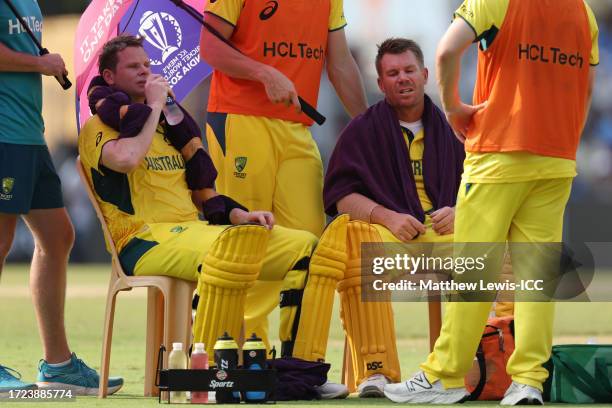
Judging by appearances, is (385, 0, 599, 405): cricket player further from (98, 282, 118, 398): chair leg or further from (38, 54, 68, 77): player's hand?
(38, 54, 68, 77): player's hand

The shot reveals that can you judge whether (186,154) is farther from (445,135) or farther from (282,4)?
(445,135)

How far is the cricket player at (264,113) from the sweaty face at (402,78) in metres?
0.41

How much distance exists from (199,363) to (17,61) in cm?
186

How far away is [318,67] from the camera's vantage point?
7.48 meters

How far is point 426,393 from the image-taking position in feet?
20.4

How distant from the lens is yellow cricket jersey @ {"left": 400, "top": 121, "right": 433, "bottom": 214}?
24.4 ft

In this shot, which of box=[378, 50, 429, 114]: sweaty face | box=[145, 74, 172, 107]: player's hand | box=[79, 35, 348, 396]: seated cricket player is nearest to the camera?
box=[79, 35, 348, 396]: seated cricket player

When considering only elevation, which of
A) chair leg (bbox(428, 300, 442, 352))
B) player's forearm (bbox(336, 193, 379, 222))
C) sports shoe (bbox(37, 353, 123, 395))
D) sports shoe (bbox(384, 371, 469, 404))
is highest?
player's forearm (bbox(336, 193, 379, 222))

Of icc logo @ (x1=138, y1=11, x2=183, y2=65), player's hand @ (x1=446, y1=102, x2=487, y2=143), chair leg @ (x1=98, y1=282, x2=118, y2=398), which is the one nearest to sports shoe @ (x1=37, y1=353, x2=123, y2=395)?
chair leg @ (x1=98, y1=282, x2=118, y2=398)

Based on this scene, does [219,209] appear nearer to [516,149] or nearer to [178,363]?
[178,363]

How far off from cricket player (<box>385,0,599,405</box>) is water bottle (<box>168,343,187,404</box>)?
99 cm

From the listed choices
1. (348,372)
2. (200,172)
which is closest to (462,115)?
(200,172)

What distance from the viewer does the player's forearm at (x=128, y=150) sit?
21.5 ft

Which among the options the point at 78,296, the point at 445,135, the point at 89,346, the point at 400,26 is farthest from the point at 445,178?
the point at 400,26
